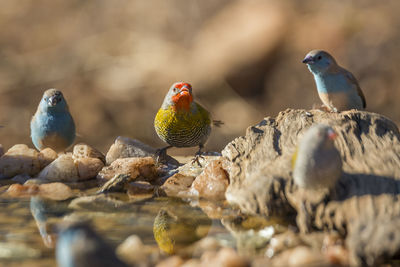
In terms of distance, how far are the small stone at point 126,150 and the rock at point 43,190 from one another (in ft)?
2.22

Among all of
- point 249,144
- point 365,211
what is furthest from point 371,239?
point 249,144

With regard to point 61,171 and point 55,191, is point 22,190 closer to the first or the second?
point 55,191

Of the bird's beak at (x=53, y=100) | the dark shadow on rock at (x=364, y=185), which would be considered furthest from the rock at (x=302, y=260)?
the bird's beak at (x=53, y=100)

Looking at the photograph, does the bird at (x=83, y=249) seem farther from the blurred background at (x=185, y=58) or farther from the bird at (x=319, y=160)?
the blurred background at (x=185, y=58)

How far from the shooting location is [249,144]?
3.19 metres

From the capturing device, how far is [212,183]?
3453 millimetres

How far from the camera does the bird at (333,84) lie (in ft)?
13.6

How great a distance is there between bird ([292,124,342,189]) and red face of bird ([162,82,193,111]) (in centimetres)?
167

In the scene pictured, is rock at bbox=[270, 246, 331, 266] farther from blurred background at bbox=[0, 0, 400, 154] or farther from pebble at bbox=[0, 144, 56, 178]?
blurred background at bbox=[0, 0, 400, 154]

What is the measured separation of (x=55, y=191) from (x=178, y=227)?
1.03 m

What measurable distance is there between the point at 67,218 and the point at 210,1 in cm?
727

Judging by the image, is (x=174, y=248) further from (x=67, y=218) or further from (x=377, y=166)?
(x=377, y=166)

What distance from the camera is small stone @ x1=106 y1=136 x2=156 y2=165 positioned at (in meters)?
4.16

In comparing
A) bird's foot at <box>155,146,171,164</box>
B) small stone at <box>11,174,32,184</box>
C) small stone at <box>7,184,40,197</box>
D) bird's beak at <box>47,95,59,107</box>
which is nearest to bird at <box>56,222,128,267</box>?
small stone at <box>7,184,40,197</box>
